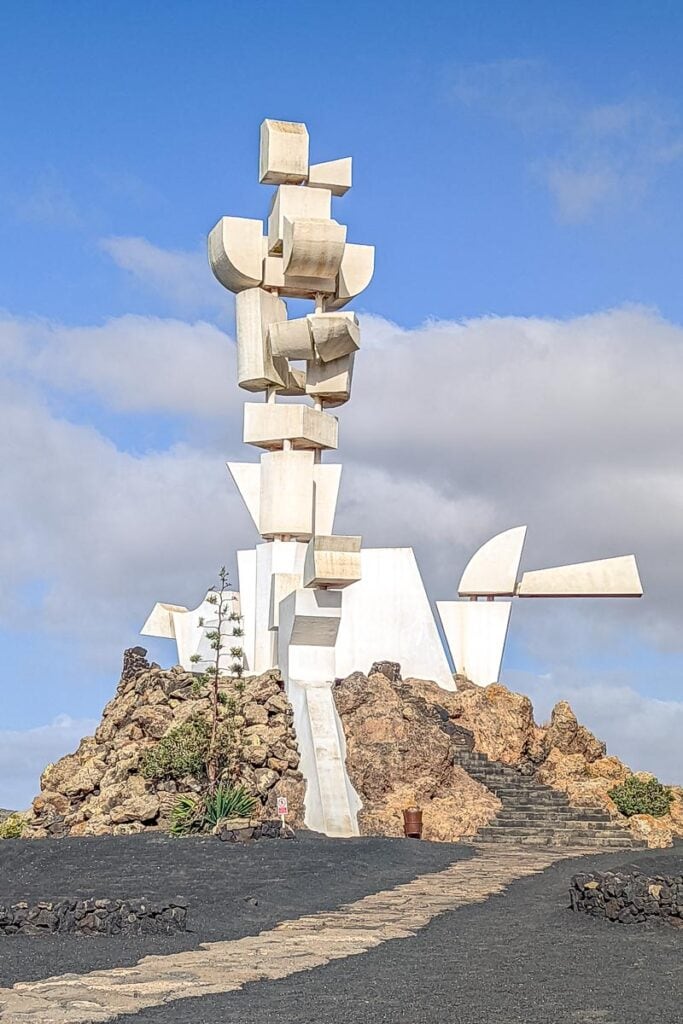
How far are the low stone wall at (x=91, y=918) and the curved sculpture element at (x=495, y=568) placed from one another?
17.3 m

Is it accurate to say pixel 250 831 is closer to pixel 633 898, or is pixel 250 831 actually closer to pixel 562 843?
pixel 562 843

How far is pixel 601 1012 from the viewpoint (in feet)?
25.5

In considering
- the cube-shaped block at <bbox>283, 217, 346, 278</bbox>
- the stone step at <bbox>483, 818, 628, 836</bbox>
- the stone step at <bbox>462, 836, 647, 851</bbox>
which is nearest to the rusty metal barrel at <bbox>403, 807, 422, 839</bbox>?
the stone step at <bbox>462, 836, 647, 851</bbox>

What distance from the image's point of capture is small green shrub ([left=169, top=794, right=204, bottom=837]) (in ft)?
59.0

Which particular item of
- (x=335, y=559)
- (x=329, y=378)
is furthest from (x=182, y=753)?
(x=329, y=378)

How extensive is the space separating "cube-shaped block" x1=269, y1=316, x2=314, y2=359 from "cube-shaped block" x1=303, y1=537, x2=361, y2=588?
557cm

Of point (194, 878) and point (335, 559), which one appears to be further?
point (335, 559)

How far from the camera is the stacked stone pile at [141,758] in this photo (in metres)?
20.6

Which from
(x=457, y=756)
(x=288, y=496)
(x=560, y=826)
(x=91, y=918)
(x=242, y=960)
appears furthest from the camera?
(x=288, y=496)

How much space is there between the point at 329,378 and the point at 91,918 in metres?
17.0

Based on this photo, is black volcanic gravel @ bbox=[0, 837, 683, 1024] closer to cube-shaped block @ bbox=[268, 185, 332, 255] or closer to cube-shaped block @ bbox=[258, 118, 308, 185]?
cube-shaped block @ bbox=[268, 185, 332, 255]

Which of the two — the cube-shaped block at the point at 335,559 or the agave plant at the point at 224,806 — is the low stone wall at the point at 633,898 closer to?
the agave plant at the point at 224,806

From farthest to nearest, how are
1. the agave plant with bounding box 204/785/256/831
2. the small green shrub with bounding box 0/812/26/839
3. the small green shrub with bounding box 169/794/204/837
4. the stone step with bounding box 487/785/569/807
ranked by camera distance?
1. the small green shrub with bounding box 0/812/26/839
2. the stone step with bounding box 487/785/569/807
3. the agave plant with bounding box 204/785/256/831
4. the small green shrub with bounding box 169/794/204/837

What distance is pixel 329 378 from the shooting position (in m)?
26.5
